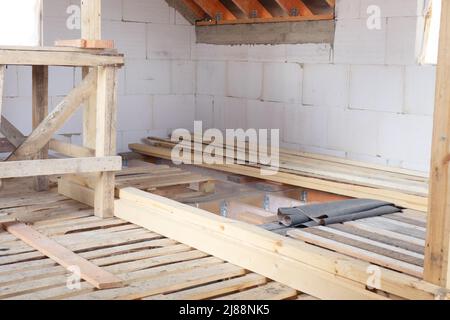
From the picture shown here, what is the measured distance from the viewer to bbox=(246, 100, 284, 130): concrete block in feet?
20.9

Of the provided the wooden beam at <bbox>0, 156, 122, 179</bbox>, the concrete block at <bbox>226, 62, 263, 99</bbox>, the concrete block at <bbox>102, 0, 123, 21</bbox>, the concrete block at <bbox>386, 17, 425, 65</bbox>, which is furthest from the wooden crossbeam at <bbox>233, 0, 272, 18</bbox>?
the wooden beam at <bbox>0, 156, 122, 179</bbox>

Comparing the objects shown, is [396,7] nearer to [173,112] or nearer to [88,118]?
[88,118]

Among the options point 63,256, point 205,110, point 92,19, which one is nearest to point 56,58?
point 92,19

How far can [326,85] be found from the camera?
19.3 ft

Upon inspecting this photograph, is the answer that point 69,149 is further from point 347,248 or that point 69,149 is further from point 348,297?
point 348,297

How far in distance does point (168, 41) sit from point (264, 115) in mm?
1405

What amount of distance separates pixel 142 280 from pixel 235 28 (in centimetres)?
419

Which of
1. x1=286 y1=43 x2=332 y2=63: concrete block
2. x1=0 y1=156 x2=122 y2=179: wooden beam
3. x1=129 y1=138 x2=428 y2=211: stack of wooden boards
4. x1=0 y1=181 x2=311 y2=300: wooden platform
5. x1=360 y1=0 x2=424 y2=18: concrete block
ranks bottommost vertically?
x1=0 y1=181 x2=311 y2=300: wooden platform

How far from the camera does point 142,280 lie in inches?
121

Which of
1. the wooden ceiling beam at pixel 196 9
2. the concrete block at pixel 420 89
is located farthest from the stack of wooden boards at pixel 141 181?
the wooden ceiling beam at pixel 196 9

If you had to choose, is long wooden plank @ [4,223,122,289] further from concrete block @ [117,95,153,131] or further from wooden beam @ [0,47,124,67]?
concrete block @ [117,95,153,131]

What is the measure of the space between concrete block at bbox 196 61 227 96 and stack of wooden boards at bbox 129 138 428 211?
44.8 inches

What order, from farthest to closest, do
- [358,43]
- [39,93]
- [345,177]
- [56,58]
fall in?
1. [358,43]
2. [345,177]
3. [39,93]
4. [56,58]
